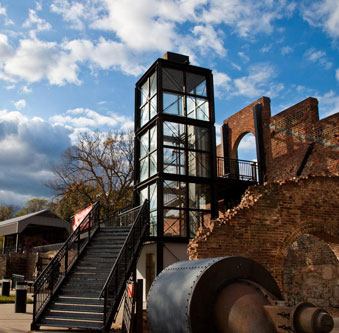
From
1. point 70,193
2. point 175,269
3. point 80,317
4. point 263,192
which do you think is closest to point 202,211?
point 263,192

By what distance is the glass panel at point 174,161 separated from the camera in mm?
15859

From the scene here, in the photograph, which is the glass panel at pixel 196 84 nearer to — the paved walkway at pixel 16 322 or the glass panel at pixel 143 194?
the glass panel at pixel 143 194

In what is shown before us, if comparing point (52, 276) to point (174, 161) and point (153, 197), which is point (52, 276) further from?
point (174, 161)

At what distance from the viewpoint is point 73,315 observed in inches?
376

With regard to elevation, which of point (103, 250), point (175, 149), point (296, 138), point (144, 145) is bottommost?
point (103, 250)

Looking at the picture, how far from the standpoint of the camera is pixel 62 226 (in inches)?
1412

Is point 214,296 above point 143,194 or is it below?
below

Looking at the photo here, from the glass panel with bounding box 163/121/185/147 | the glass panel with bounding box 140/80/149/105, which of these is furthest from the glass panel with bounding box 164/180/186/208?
the glass panel with bounding box 140/80/149/105

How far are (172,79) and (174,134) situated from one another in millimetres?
2501

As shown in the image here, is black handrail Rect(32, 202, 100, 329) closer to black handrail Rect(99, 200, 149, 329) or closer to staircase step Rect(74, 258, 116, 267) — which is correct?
staircase step Rect(74, 258, 116, 267)

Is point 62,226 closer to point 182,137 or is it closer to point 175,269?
point 182,137

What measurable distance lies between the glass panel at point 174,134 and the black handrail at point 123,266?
2651 millimetres

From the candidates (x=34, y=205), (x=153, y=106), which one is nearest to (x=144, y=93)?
(x=153, y=106)

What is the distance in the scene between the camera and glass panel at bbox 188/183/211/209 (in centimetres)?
1583
